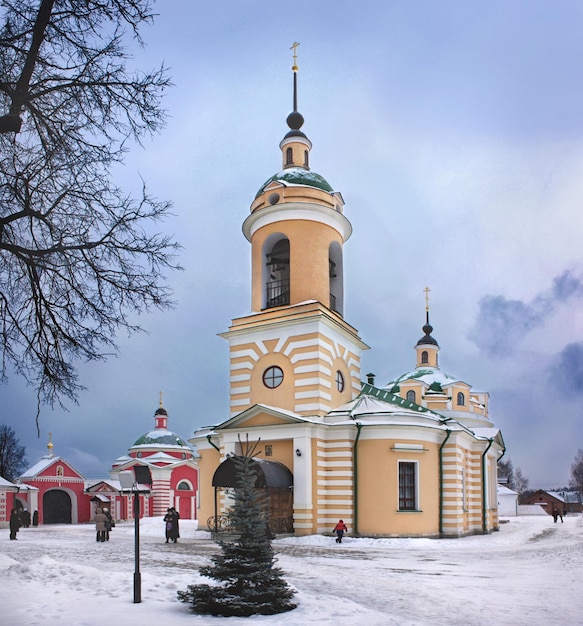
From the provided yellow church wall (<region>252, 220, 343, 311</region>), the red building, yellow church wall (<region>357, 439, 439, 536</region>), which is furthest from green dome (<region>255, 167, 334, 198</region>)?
the red building

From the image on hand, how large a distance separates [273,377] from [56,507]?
27053mm

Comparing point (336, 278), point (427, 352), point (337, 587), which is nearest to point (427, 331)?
point (427, 352)

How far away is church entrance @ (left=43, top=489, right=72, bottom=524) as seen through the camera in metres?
43.3

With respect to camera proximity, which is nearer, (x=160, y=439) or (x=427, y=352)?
(x=427, y=352)

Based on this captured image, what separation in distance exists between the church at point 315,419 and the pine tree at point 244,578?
10.5 m

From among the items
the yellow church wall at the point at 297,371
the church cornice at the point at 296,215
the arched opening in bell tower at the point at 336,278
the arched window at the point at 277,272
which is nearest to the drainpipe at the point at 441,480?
the yellow church wall at the point at 297,371

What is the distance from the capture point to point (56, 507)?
43.9 metres

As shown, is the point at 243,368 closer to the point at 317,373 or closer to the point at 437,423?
the point at 317,373

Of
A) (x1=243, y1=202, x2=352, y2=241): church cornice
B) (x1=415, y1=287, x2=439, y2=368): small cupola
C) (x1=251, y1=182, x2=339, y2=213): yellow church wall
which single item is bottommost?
(x1=415, y1=287, x2=439, y2=368): small cupola

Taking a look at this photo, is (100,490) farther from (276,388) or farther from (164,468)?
(276,388)

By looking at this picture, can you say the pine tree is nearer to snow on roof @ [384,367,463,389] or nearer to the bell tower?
the bell tower

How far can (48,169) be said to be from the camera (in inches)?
267

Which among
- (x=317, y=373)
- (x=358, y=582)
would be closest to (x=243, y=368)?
(x=317, y=373)

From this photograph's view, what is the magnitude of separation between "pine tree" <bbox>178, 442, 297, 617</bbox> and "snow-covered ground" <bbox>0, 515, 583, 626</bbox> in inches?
8.9
